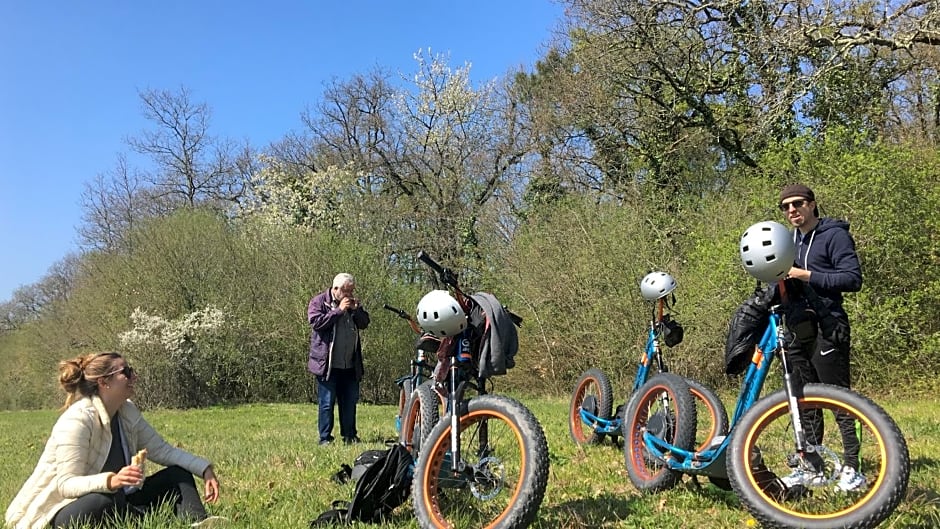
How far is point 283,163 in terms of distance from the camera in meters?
29.3

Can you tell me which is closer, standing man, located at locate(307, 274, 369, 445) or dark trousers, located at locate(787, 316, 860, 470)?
dark trousers, located at locate(787, 316, 860, 470)

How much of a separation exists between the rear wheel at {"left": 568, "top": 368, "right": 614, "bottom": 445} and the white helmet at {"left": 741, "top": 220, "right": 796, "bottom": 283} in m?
2.83

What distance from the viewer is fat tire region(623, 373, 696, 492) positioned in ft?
12.4

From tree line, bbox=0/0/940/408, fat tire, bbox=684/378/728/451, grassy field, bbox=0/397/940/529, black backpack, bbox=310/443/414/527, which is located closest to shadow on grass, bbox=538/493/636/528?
grassy field, bbox=0/397/940/529

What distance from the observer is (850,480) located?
2799 mm

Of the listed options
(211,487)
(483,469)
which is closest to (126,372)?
(211,487)

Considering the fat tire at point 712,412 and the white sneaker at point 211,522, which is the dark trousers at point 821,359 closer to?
the fat tire at point 712,412

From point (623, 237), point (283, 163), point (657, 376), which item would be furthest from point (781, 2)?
point (283, 163)

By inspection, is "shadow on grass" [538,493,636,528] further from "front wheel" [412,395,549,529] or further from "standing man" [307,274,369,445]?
"standing man" [307,274,369,445]

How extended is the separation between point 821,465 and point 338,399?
16.2ft

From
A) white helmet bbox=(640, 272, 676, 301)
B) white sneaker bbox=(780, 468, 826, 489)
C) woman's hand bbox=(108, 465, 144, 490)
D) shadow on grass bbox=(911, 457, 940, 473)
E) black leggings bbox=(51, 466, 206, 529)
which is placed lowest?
shadow on grass bbox=(911, 457, 940, 473)

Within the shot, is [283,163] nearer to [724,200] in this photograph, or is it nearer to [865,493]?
[724,200]

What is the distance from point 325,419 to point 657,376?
3.70 meters

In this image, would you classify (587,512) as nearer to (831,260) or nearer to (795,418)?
(795,418)
